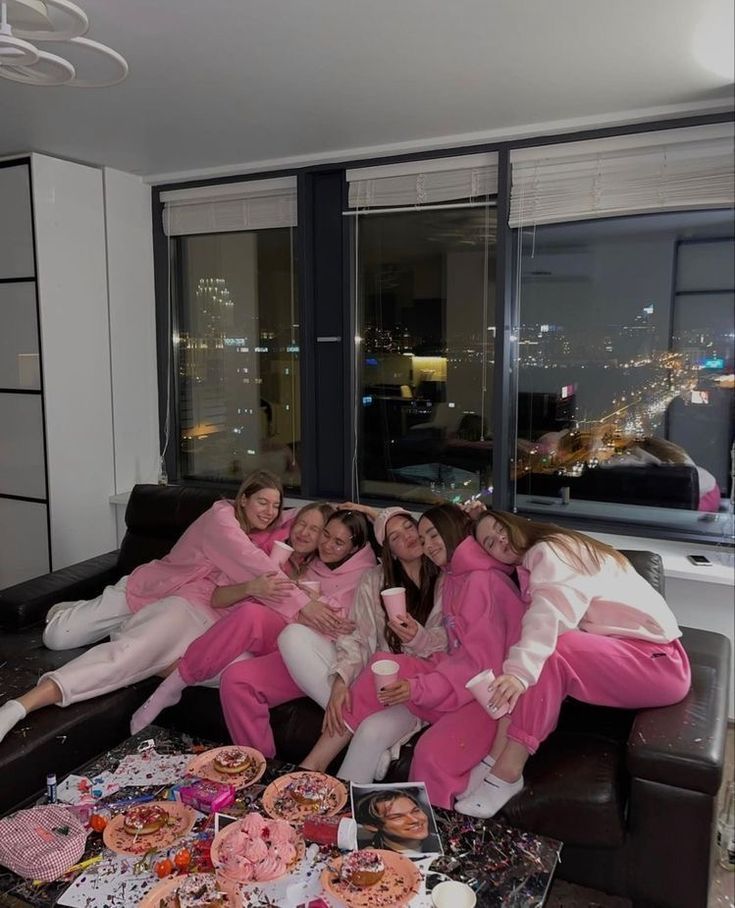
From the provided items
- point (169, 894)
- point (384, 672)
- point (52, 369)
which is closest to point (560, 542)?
point (384, 672)

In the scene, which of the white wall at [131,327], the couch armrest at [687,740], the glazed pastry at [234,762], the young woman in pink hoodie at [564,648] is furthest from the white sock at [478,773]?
the white wall at [131,327]

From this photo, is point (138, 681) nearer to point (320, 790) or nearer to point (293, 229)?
point (320, 790)

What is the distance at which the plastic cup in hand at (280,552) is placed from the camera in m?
2.73

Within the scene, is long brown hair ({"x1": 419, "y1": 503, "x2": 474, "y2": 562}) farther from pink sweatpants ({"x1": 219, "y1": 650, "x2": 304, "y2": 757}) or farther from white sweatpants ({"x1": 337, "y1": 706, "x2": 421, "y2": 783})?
pink sweatpants ({"x1": 219, "y1": 650, "x2": 304, "y2": 757})

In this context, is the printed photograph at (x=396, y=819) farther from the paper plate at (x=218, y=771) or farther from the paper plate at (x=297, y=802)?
the paper plate at (x=218, y=771)

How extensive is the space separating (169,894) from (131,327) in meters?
3.27

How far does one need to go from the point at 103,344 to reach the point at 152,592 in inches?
66.6

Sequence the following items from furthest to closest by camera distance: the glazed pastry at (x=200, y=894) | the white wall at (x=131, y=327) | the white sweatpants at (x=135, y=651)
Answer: the white wall at (x=131, y=327)
the white sweatpants at (x=135, y=651)
the glazed pastry at (x=200, y=894)

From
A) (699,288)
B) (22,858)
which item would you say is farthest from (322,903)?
(699,288)

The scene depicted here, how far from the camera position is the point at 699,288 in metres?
3.19

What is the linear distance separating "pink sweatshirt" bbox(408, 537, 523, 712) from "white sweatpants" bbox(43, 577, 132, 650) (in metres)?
1.30

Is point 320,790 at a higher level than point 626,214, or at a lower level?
lower

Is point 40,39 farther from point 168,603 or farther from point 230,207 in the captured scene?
point 230,207

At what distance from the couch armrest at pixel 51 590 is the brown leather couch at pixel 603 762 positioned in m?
0.22
